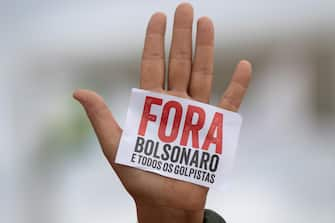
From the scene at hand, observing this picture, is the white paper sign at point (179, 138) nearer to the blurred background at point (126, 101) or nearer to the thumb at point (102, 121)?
the thumb at point (102, 121)

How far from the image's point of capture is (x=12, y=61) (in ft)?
4.66

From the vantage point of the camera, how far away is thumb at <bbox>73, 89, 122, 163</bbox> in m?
0.70

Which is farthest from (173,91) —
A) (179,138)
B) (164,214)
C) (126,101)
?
(126,101)

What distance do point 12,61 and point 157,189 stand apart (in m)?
0.95

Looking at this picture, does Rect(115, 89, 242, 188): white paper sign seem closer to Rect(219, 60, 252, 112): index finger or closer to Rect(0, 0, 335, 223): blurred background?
Rect(219, 60, 252, 112): index finger

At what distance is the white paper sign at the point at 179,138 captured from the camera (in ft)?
2.27

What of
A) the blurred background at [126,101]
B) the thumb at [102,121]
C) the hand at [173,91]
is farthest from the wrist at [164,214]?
the blurred background at [126,101]

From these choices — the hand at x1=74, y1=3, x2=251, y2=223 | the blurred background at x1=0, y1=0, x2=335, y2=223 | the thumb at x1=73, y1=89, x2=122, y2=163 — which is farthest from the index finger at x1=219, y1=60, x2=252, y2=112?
the blurred background at x1=0, y1=0, x2=335, y2=223

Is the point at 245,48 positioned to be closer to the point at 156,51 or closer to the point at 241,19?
the point at 241,19

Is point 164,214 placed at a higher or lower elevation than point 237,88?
lower

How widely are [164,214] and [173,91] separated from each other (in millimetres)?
221

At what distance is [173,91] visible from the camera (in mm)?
717

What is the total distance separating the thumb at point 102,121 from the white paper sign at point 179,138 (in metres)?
0.02

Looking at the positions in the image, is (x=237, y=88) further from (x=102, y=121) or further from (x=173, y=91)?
(x=102, y=121)
